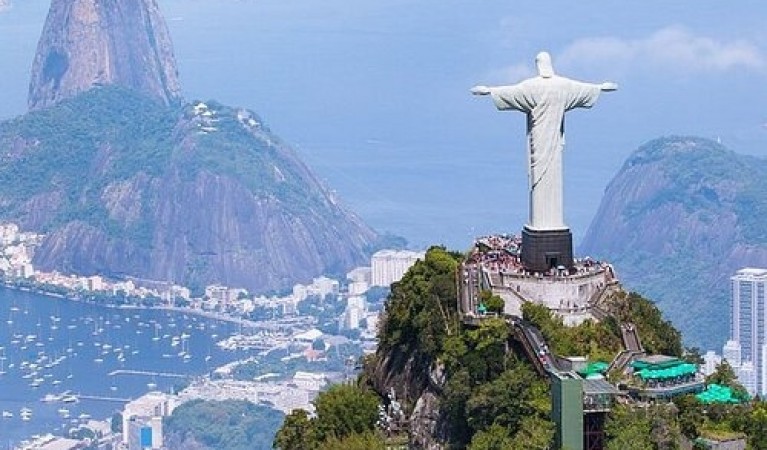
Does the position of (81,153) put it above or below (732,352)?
above

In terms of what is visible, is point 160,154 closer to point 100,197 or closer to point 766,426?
point 100,197

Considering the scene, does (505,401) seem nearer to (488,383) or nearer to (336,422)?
(488,383)

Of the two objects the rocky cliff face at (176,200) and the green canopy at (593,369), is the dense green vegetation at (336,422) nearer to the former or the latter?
the green canopy at (593,369)

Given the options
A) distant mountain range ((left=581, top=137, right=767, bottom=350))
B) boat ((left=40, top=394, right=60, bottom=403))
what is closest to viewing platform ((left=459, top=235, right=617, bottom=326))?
boat ((left=40, top=394, right=60, bottom=403))

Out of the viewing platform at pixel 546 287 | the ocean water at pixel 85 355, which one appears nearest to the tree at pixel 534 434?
the viewing platform at pixel 546 287

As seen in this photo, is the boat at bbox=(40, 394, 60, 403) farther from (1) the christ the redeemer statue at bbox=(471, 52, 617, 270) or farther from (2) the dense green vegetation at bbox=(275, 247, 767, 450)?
(1) the christ the redeemer statue at bbox=(471, 52, 617, 270)

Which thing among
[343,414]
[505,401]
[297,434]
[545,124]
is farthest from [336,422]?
[545,124]

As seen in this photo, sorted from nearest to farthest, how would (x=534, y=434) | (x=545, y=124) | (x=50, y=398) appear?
(x=534, y=434) → (x=545, y=124) → (x=50, y=398)
